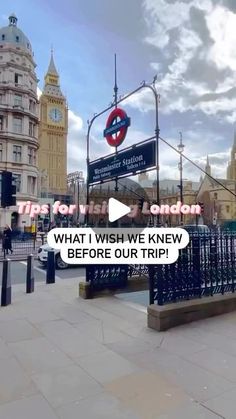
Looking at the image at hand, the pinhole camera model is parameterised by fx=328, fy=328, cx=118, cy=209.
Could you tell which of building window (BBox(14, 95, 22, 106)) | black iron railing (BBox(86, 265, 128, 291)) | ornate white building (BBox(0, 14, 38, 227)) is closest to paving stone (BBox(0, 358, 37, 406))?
black iron railing (BBox(86, 265, 128, 291))

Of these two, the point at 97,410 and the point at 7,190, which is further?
the point at 7,190

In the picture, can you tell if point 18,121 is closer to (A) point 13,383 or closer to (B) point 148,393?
(A) point 13,383

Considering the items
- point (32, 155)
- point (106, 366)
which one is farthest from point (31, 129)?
point (106, 366)

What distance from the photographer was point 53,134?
11175 centimetres

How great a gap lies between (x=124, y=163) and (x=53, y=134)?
361 ft

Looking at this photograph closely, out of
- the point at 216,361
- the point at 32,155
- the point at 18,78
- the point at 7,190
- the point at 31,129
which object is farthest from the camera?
the point at 31,129

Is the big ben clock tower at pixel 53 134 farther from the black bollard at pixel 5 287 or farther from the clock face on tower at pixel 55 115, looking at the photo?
the black bollard at pixel 5 287

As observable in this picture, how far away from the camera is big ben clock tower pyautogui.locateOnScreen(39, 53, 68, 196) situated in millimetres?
107188

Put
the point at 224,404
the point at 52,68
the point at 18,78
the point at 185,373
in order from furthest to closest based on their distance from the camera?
the point at 52,68, the point at 18,78, the point at 185,373, the point at 224,404

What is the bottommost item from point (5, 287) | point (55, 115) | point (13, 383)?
point (13, 383)

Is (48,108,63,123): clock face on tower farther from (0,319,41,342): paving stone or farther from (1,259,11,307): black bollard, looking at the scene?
(0,319,41,342): paving stone

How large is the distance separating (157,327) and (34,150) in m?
49.7

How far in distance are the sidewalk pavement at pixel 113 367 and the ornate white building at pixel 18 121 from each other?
4280cm

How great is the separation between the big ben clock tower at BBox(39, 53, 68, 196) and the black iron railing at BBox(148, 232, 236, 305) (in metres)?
102
